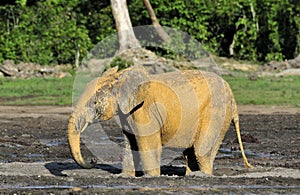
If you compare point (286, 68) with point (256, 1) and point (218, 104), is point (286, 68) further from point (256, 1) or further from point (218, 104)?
point (218, 104)

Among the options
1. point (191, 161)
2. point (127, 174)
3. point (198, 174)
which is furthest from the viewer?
point (191, 161)

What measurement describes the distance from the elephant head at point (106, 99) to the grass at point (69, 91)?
39.2ft

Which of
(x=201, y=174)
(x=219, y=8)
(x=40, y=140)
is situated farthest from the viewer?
(x=219, y=8)

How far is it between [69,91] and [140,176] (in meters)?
14.5

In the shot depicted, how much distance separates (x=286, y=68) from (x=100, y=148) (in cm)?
1593

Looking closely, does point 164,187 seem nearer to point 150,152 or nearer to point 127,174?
point 150,152

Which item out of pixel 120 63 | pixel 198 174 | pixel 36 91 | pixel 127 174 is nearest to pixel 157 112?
pixel 127 174

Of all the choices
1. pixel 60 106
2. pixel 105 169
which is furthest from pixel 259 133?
pixel 60 106

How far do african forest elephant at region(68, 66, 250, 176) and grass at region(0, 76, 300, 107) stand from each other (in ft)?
36.4

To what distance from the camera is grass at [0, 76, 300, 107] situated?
22250mm

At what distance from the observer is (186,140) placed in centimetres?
1034

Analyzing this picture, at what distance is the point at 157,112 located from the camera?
32.8 feet

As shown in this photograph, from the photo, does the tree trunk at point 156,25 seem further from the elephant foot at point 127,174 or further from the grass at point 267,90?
the elephant foot at point 127,174

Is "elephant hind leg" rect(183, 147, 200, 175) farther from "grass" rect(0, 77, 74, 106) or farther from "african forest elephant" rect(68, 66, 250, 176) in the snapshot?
"grass" rect(0, 77, 74, 106)
